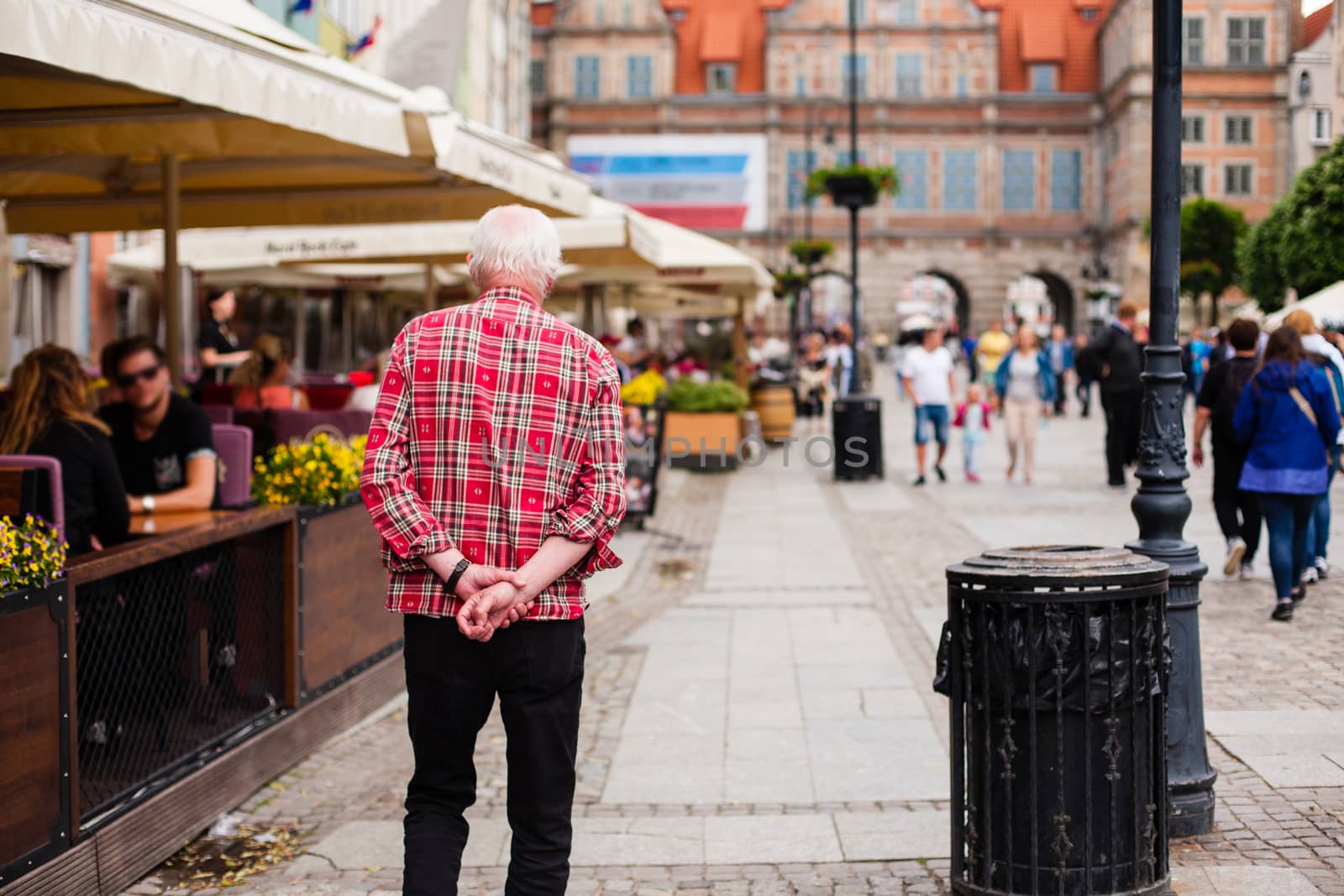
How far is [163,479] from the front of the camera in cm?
678

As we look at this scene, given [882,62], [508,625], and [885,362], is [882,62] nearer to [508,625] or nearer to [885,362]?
[885,362]

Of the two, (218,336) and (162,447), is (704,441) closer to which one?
(218,336)

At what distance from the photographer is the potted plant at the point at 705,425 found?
Answer: 20047 mm

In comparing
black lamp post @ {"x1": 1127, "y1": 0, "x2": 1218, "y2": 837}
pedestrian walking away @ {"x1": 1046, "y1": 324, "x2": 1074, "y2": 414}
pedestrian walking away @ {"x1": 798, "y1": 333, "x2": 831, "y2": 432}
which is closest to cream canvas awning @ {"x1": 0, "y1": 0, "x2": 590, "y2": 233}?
black lamp post @ {"x1": 1127, "y1": 0, "x2": 1218, "y2": 837}

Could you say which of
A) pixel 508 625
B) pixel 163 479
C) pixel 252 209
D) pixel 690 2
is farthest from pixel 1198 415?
pixel 690 2

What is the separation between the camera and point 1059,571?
4180mm

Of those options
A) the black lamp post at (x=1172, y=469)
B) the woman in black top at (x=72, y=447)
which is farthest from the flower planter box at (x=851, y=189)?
the woman in black top at (x=72, y=447)

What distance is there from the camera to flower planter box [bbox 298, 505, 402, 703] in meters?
6.52

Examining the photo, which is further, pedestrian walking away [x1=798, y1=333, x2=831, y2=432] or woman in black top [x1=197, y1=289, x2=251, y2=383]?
pedestrian walking away [x1=798, y1=333, x2=831, y2=432]

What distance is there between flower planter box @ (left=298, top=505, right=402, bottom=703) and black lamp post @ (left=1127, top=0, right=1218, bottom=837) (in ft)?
10.2

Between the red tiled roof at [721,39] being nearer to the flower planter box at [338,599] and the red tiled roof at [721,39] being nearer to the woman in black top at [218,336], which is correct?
the woman in black top at [218,336]

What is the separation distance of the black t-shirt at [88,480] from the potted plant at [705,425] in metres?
14.3

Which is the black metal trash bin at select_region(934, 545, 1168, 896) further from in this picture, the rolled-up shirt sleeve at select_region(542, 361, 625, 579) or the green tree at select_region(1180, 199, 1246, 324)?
the green tree at select_region(1180, 199, 1246, 324)

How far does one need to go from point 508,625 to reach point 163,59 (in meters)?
2.74
